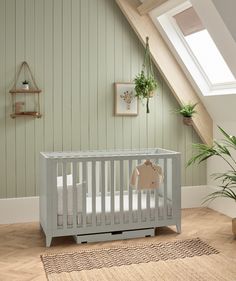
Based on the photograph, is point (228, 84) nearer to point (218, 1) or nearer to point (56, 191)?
point (218, 1)

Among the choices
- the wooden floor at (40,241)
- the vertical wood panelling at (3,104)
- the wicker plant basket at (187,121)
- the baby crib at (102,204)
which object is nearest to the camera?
the wooden floor at (40,241)

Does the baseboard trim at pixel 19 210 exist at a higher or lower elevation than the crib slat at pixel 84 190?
lower

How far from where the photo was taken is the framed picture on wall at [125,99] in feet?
14.9

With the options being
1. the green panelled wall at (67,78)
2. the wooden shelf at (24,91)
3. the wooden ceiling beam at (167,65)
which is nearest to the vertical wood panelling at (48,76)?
the green panelled wall at (67,78)

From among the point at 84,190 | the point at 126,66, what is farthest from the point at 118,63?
the point at 84,190

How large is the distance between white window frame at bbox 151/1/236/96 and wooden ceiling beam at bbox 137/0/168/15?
136 mm

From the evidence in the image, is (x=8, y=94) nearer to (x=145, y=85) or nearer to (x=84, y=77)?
(x=84, y=77)

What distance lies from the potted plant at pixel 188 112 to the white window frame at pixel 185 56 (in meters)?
0.19

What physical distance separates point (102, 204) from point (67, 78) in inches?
57.6

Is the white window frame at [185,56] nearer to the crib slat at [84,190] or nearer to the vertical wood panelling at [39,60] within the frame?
the vertical wood panelling at [39,60]

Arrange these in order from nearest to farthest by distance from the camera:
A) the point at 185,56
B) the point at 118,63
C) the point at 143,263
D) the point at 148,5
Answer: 1. the point at 143,263
2. the point at 148,5
3. the point at 185,56
4. the point at 118,63

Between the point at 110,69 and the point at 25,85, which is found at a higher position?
the point at 110,69

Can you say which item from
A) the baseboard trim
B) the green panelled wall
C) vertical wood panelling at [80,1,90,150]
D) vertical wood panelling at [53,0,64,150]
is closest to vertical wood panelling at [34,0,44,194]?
the green panelled wall

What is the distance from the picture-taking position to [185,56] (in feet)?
14.6
